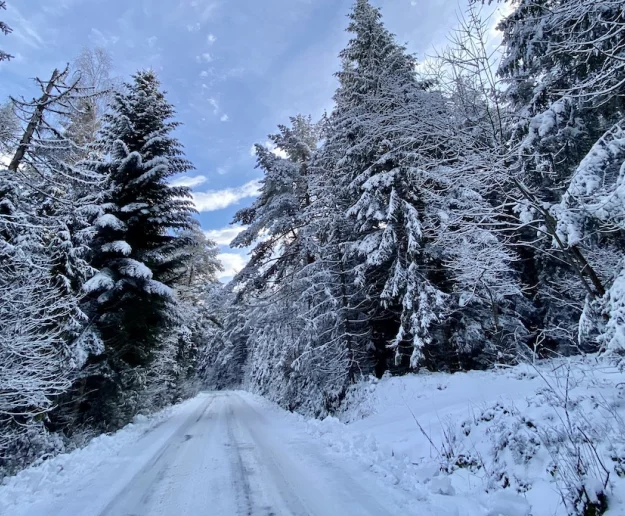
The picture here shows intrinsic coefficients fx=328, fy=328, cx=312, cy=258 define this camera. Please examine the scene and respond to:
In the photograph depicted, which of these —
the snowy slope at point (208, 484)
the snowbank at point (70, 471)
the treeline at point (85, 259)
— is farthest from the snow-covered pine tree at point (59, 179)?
the snowy slope at point (208, 484)

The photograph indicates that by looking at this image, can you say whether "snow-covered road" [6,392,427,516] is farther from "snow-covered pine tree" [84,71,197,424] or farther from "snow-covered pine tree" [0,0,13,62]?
"snow-covered pine tree" [0,0,13,62]

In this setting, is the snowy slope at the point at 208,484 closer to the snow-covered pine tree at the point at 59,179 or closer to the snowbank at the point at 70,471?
the snowbank at the point at 70,471

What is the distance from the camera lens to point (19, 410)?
852cm

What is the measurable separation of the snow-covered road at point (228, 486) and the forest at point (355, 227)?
118 inches

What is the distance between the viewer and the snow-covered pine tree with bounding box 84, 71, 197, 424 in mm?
11766

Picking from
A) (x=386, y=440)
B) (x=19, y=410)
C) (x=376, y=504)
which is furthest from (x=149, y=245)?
(x=376, y=504)

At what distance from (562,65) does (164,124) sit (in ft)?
48.5

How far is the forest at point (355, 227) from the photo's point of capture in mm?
5277

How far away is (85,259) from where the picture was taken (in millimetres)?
11758

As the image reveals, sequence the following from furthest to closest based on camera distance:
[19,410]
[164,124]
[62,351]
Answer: [164,124] → [62,351] → [19,410]

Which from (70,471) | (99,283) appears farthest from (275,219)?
(70,471)

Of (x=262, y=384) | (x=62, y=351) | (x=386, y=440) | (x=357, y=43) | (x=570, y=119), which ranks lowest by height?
(x=262, y=384)

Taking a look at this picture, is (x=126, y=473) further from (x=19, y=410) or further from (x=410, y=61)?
(x=410, y=61)

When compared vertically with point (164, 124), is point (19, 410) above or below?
below
